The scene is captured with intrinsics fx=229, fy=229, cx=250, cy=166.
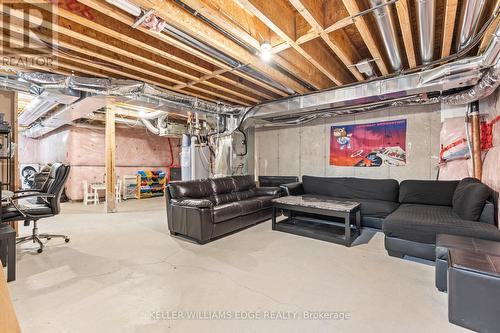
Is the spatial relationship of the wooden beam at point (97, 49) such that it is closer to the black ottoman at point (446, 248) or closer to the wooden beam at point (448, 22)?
the wooden beam at point (448, 22)

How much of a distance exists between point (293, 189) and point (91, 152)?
6.56 metres

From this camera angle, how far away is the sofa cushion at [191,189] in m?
3.75

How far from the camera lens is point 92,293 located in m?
2.00

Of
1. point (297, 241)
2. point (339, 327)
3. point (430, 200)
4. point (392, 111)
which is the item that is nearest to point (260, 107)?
point (392, 111)

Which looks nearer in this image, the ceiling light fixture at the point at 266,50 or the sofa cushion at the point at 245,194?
the ceiling light fixture at the point at 266,50

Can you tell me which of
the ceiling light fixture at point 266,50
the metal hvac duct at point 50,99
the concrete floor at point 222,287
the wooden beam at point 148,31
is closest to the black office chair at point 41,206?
the concrete floor at point 222,287

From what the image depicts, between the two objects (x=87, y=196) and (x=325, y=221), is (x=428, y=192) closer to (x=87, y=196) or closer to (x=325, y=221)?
(x=325, y=221)

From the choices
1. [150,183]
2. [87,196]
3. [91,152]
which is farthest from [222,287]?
[91,152]

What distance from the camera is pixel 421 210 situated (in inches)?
129

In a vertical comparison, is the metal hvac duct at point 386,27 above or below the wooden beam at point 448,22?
below

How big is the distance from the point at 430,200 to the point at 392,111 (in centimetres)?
196

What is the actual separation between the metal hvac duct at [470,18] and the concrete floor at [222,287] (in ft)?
7.98

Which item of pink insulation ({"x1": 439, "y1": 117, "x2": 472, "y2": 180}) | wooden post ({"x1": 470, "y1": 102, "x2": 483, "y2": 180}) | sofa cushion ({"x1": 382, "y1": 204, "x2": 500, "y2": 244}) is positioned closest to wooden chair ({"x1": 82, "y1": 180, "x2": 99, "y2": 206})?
sofa cushion ({"x1": 382, "y1": 204, "x2": 500, "y2": 244})

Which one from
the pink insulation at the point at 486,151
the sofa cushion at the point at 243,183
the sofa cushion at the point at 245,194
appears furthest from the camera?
the sofa cushion at the point at 243,183
